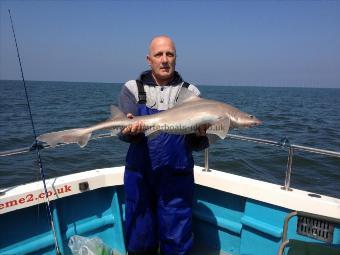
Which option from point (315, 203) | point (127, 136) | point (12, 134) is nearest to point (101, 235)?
point (127, 136)

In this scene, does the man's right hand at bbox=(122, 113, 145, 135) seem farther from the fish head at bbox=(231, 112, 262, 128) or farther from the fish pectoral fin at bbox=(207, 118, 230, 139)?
the fish head at bbox=(231, 112, 262, 128)

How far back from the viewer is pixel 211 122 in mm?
3480

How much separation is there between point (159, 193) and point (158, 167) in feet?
1.11

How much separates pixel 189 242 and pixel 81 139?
1667 mm

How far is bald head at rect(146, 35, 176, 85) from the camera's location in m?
3.46

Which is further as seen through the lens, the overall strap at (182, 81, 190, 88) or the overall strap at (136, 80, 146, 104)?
the overall strap at (182, 81, 190, 88)

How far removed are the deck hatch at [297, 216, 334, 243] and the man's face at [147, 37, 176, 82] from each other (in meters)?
1.98

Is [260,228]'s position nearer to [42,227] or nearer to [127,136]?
[127,136]

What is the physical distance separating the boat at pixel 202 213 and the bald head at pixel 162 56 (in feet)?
4.95

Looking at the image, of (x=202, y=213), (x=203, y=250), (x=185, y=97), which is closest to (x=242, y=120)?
(x=185, y=97)

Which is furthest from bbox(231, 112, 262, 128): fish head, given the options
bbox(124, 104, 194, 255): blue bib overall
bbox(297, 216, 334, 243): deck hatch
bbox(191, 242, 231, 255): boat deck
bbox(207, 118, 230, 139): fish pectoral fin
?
bbox(191, 242, 231, 255): boat deck

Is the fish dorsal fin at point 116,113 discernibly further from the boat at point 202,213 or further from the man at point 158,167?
the boat at point 202,213

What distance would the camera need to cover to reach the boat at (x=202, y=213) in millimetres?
3742

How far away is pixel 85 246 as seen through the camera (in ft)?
13.9
